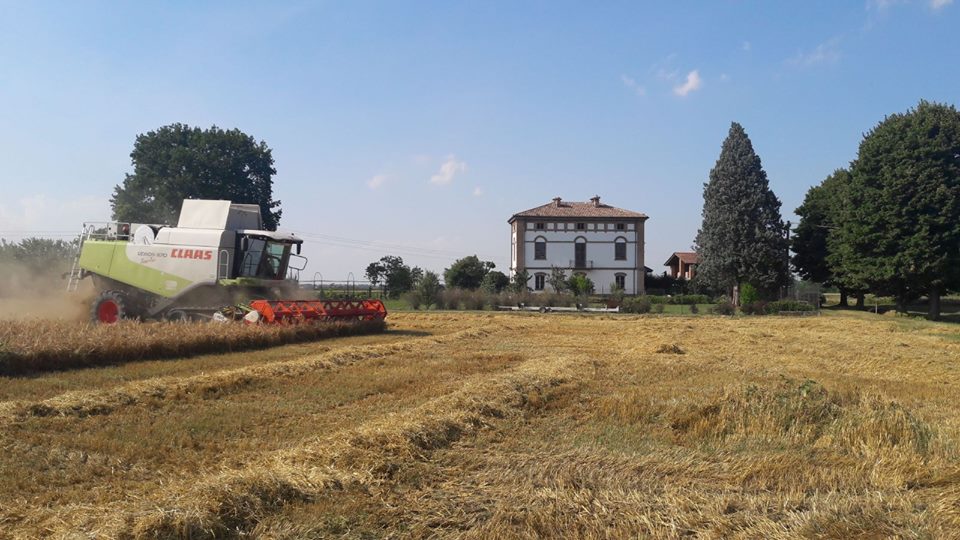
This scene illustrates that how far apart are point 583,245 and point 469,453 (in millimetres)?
62971

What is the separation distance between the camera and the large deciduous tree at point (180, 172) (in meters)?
53.2

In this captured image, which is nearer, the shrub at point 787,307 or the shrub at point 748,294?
the shrub at point 787,307

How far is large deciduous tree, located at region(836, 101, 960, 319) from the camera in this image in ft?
138

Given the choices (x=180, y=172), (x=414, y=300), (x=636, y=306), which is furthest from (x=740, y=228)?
(x=180, y=172)

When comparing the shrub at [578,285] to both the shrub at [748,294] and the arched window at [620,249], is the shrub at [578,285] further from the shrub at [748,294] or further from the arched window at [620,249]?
the arched window at [620,249]

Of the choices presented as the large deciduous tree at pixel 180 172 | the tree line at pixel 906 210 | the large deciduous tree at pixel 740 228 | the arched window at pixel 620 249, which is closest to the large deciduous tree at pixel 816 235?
the large deciduous tree at pixel 740 228

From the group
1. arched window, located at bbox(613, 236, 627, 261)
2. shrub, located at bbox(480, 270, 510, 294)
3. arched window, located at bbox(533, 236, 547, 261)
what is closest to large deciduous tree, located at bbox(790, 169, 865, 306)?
arched window, located at bbox(613, 236, 627, 261)

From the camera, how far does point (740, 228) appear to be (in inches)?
2141

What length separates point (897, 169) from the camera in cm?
4431

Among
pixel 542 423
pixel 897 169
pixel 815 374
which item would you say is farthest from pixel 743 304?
pixel 542 423

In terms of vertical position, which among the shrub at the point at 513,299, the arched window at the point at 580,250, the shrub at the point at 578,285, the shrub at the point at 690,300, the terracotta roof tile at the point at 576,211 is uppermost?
the terracotta roof tile at the point at 576,211

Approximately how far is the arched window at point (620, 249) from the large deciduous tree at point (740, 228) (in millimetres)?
11889

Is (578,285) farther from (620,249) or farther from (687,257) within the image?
(687,257)

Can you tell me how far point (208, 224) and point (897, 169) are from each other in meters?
41.3
